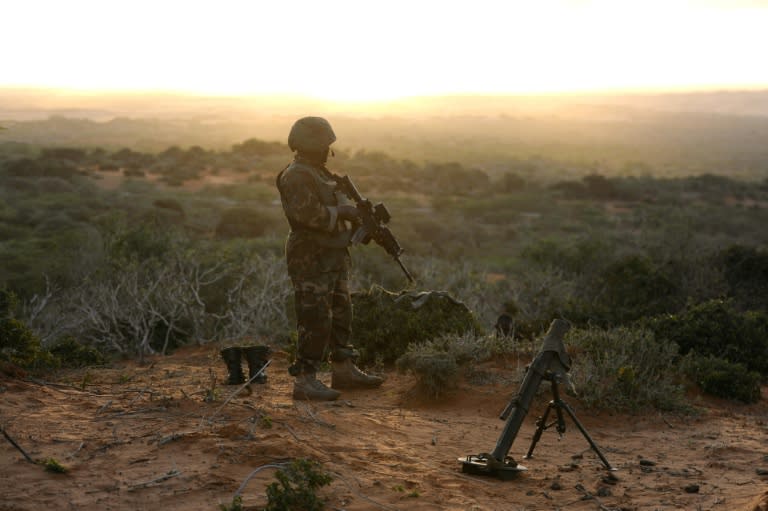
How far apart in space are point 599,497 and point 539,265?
11320 millimetres

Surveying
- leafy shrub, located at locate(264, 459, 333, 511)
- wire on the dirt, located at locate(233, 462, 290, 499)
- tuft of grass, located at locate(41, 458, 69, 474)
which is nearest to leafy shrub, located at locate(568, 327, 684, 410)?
wire on the dirt, located at locate(233, 462, 290, 499)

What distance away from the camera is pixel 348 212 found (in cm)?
644

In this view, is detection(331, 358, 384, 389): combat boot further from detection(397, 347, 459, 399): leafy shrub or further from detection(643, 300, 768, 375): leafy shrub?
detection(643, 300, 768, 375): leafy shrub

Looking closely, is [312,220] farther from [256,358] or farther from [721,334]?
[721,334]

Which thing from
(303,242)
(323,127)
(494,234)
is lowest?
(494,234)

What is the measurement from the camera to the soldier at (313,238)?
6.30m

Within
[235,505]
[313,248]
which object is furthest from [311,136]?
[235,505]

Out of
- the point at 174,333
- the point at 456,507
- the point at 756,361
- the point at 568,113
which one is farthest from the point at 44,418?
the point at 568,113

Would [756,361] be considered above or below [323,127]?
below

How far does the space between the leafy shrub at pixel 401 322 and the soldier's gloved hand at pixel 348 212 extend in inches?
77.3

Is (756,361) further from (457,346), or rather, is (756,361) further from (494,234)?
(494,234)

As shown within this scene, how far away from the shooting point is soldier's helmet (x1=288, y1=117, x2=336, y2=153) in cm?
640

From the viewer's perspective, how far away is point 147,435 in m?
5.30

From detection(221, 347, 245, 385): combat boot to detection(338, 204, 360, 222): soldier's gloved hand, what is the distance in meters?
1.53
